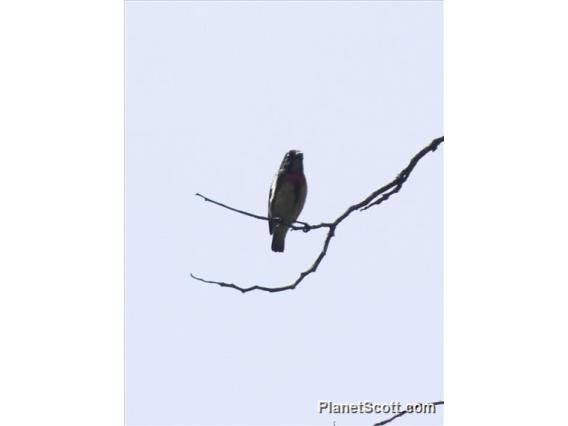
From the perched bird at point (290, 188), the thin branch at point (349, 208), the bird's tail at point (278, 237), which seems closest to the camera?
the thin branch at point (349, 208)

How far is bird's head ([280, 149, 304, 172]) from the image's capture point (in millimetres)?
7172

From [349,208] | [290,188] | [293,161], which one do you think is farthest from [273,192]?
[349,208]

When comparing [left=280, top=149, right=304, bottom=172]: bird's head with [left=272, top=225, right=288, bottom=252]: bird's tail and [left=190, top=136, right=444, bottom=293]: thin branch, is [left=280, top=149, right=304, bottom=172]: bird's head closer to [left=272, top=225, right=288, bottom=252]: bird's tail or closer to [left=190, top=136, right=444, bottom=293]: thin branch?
[left=272, top=225, right=288, bottom=252]: bird's tail

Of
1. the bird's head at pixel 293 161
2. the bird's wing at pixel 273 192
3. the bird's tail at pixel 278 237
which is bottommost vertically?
the bird's tail at pixel 278 237

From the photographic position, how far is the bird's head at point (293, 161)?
23.5ft

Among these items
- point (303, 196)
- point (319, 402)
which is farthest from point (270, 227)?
point (319, 402)

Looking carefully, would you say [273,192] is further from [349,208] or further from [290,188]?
[349,208]

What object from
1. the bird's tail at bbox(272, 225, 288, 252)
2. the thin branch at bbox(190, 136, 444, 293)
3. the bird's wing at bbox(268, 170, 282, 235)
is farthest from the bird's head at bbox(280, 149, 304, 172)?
the thin branch at bbox(190, 136, 444, 293)

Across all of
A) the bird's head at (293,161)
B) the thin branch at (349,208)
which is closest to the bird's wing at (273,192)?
the bird's head at (293,161)

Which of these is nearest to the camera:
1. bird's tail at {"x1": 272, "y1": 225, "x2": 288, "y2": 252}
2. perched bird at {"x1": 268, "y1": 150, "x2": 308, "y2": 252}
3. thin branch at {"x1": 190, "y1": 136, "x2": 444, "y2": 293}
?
thin branch at {"x1": 190, "y1": 136, "x2": 444, "y2": 293}

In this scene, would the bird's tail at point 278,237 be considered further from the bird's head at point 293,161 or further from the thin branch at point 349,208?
the thin branch at point 349,208

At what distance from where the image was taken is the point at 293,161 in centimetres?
718
